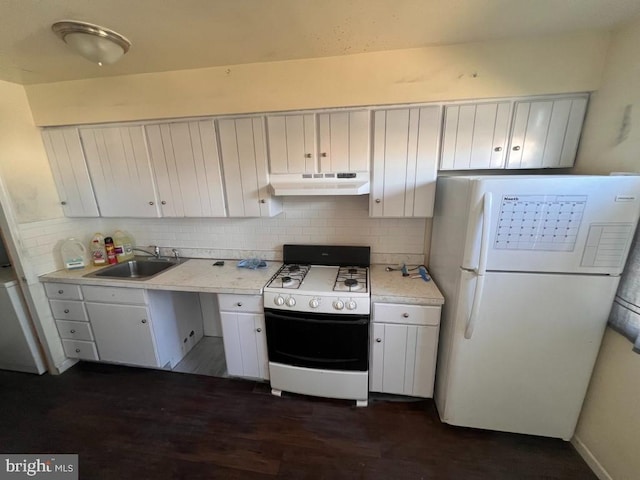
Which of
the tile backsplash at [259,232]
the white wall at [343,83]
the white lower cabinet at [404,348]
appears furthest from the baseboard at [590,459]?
the white wall at [343,83]

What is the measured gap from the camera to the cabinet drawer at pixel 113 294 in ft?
6.71

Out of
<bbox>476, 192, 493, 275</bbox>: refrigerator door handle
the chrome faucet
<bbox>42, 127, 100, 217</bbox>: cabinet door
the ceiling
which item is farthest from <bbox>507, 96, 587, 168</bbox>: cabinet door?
<bbox>42, 127, 100, 217</bbox>: cabinet door

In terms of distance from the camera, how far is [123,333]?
2160mm

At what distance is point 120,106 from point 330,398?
2812 mm

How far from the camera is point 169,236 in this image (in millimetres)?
2576

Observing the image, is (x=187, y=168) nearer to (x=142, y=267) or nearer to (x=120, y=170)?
(x=120, y=170)

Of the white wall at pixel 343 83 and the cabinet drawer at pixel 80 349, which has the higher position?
the white wall at pixel 343 83

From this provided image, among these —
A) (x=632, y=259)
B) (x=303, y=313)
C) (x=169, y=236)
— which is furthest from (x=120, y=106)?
(x=632, y=259)

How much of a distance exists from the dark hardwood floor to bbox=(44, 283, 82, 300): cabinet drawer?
749 millimetres

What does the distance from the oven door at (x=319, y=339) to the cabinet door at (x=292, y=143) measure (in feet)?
3.52

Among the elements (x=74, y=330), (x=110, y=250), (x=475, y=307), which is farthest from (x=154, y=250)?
(x=475, y=307)

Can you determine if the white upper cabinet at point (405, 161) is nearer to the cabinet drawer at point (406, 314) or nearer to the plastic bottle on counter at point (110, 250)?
the cabinet drawer at point (406, 314)

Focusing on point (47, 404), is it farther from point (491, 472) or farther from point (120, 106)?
point (491, 472)

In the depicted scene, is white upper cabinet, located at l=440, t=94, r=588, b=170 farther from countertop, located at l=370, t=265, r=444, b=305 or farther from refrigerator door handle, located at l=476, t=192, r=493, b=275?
countertop, located at l=370, t=265, r=444, b=305
